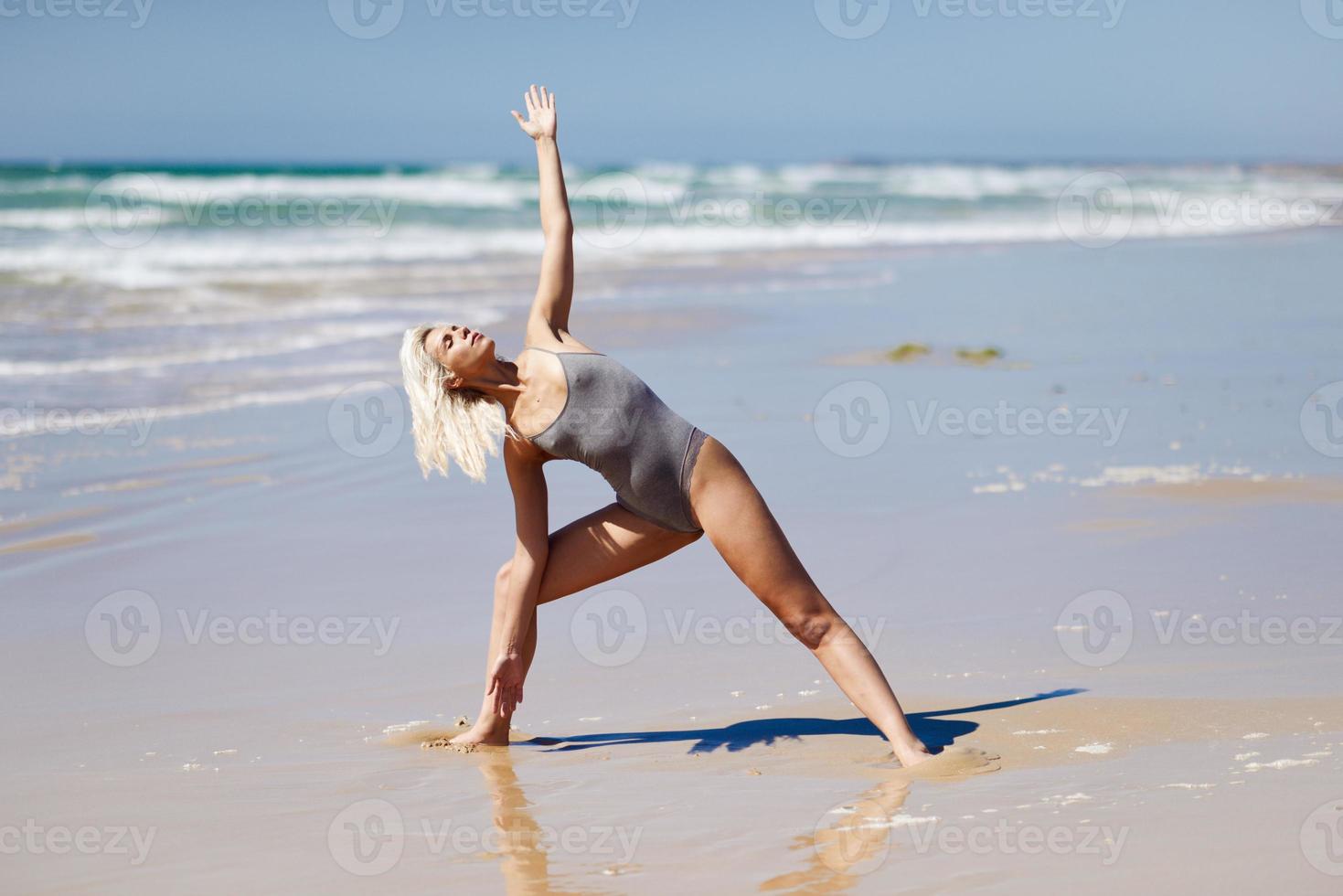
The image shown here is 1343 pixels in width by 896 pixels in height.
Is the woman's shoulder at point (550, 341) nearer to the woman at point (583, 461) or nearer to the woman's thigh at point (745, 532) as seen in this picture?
the woman at point (583, 461)

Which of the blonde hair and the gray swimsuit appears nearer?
the gray swimsuit

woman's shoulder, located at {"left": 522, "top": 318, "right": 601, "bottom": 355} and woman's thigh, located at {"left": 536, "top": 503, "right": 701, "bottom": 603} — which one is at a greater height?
woman's shoulder, located at {"left": 522, "top": 318, "right": 601, "bottom": 355}

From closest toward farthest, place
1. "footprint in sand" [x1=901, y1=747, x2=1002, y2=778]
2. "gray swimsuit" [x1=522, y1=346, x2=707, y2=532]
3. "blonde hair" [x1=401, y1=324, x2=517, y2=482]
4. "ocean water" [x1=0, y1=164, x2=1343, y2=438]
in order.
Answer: "footprint in sand" [x1=901, y1=747, x2=1002, y2=778] → "gray swimsuit" [x1=522, y1=346, x2=707, y2=532] → "blonde hair" [x1=401, y1=324, x2=517, y2=482] → "ocean water" [x1=0, y1=164, x2=1343, y2=438]

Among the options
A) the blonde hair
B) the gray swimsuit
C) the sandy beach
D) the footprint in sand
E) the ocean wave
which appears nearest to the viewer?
the sandy beach

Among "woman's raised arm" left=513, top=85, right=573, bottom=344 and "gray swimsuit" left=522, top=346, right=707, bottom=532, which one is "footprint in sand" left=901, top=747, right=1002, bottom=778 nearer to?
"gray swimsuit" left=522, top=346, right=707, bottom=532

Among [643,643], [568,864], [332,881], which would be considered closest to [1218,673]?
[643,643]

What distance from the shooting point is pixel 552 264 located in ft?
14.1

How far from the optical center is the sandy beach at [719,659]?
133 inches

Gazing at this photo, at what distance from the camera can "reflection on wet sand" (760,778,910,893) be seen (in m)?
3.14

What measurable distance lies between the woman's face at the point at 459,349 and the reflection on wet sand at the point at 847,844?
169 cm

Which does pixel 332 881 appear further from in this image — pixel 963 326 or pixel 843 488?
pixel 963 326

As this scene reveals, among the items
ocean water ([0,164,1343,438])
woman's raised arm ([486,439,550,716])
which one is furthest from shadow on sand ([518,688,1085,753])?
ocean water ([0,164,1343,438])

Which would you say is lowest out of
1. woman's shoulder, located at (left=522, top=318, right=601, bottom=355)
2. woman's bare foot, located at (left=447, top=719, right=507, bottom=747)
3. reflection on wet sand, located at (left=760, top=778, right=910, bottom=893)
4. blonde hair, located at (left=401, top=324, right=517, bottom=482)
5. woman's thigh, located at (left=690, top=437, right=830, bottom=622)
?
reflection on wet sand, located at (left=760, top=778, right=910, bottom=893)

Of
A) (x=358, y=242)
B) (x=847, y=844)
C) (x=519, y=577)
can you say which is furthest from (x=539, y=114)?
(x=358, y=242)
